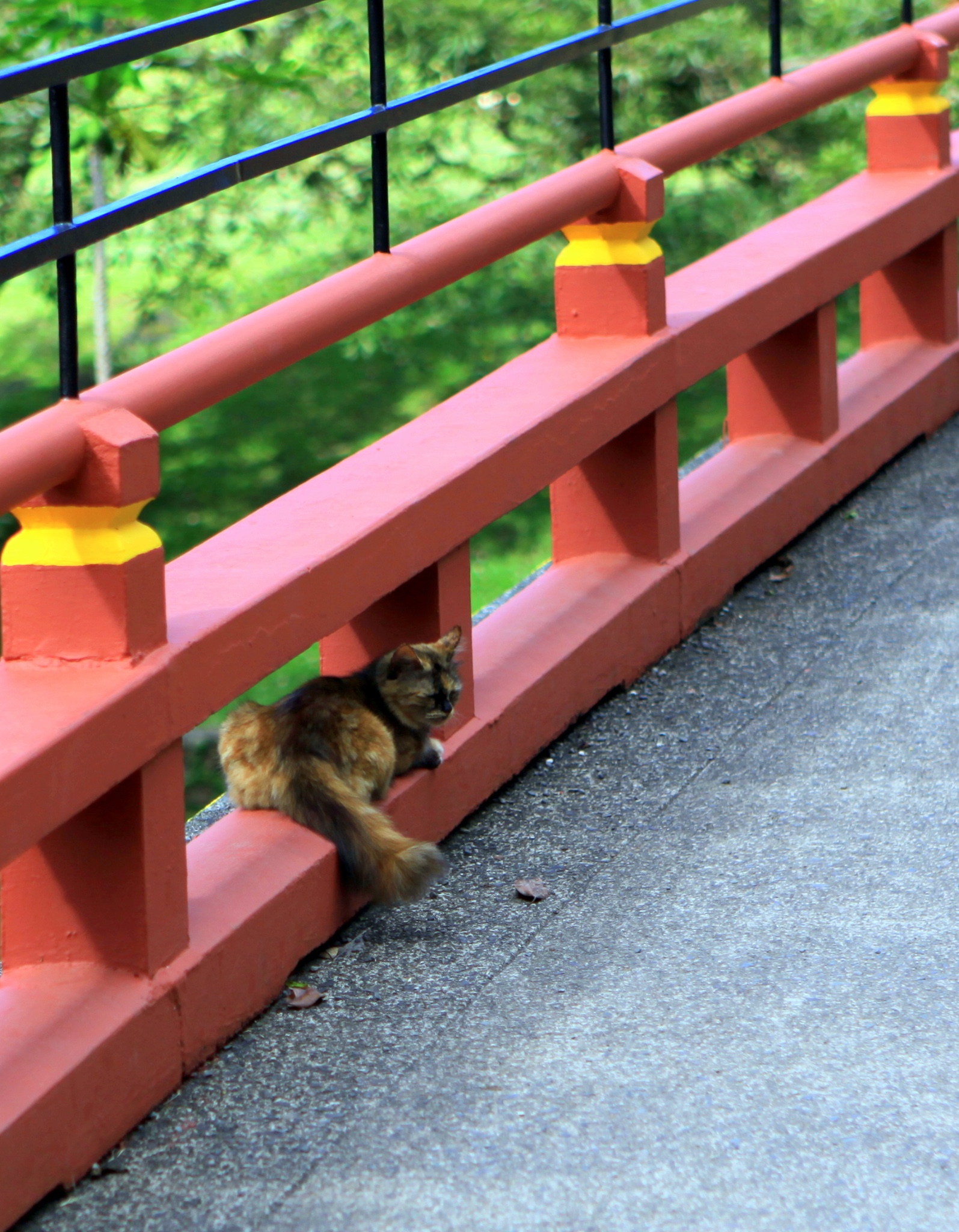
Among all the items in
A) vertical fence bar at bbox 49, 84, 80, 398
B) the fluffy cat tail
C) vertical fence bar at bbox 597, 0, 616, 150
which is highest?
vertical fence bar at bbox 597, 0, 616, 150

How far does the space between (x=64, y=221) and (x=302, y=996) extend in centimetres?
150

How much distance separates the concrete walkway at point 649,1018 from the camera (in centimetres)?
275

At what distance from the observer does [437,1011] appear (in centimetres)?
328

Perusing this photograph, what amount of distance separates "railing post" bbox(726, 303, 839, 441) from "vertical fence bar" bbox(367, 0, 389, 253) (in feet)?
6.06

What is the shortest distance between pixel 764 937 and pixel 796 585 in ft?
6.38

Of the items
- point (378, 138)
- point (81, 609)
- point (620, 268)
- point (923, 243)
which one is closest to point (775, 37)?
point (923, 243)

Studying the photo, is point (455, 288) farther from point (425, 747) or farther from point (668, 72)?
point (425, 747)

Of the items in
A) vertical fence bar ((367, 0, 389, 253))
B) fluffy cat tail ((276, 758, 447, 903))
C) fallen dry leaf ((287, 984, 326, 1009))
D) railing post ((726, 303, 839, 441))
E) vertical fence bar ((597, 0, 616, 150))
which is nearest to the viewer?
fallen dry leaf ((287, 984, 326, 1009))

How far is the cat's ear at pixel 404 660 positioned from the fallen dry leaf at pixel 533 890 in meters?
0.52

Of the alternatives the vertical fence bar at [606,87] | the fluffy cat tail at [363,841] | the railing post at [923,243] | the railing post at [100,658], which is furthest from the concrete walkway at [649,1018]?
the railing post at [923,243]

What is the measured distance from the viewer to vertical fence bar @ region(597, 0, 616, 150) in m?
4.62

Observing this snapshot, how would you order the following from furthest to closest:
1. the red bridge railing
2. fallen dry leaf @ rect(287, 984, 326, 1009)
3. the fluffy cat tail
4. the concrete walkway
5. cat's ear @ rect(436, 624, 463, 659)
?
1. cat's ear @ rect(436, 624, 463, 659)
2. the fluffy cat tail
3. fallen dry leaf @ rect(287, 984, 326, 1009)
4. the red bridge railing
5. the concrete walkway

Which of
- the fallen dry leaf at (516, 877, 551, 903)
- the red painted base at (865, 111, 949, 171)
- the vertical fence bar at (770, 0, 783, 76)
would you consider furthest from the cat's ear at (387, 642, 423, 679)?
the red painted base at (865, 111, 949, 171)

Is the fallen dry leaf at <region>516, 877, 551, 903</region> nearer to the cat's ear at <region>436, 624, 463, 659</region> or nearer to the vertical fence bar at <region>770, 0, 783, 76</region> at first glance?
the cat's ear at <region>436, 624, 463, 659</region>
